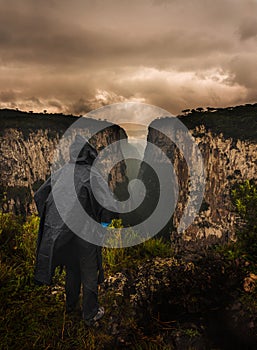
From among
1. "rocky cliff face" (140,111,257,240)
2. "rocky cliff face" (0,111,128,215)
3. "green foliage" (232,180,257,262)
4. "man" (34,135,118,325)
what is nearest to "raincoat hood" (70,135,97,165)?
"man" (34,135,118,325)

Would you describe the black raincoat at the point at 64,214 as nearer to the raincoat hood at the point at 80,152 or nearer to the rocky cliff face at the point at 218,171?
the raincoat hood at the point at 80,152

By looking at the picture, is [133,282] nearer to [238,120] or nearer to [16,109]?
[238,120]

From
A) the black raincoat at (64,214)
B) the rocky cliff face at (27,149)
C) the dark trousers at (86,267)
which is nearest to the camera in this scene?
the black raincoat at (64,214)

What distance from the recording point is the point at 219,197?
21.1 m

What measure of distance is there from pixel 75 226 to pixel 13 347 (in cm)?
137

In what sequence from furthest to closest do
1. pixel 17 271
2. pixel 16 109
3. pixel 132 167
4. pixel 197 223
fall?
pixel 132 167, pixel 16 109, pixel 197 223, pixel 17 271

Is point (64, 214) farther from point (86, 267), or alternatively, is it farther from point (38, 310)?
point (38, 310)

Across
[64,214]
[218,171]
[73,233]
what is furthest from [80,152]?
[218,171]

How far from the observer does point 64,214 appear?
3.39 m

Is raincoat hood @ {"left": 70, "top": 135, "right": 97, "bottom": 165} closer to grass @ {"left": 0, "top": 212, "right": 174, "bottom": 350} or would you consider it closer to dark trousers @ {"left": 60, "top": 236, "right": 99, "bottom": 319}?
dark trousers @ {"left": 60, "top": 236, "right": 99, "bottom": 319}

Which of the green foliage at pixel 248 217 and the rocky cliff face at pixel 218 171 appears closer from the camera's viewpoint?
the green foliage at pixel 248 217

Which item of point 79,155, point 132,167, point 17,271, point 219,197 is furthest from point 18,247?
point 132,167

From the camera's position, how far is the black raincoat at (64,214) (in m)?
3.39

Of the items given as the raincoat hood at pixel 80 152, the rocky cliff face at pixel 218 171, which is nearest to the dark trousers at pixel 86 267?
the raincoat hood at pixel 80 152
